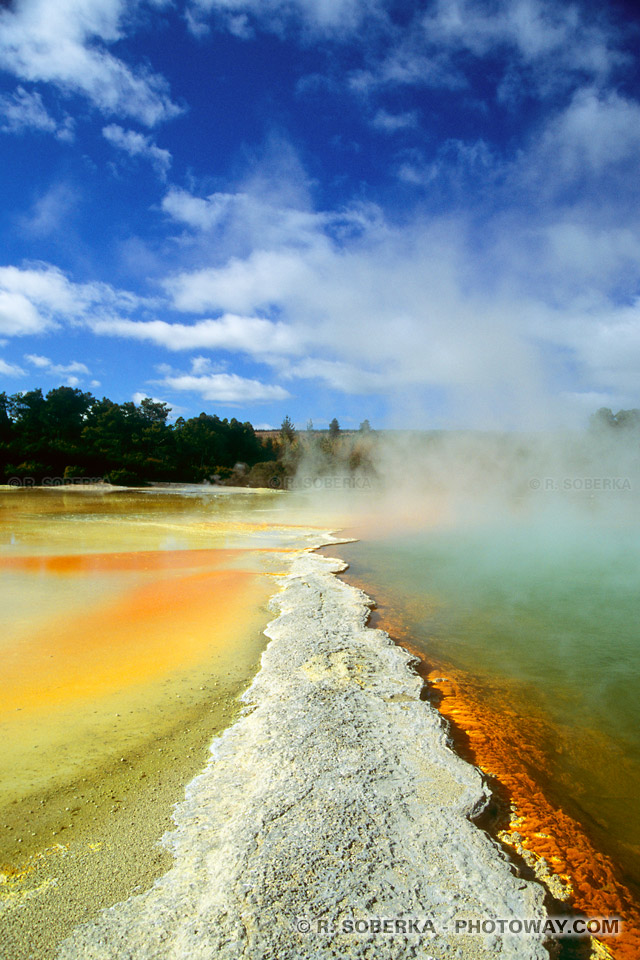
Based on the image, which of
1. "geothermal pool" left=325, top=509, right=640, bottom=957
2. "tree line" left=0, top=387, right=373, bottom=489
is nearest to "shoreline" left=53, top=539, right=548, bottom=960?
"geothermal pool" left=325, top=509, right=640, bottom=957

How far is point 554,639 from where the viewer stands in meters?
4.81

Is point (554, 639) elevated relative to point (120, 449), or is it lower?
lower

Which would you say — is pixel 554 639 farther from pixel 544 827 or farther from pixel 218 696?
pixel 218 696

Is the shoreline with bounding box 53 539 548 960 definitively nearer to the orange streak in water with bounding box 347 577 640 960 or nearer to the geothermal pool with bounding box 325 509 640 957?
the orange streak in water with bounding box 347 577 640 960

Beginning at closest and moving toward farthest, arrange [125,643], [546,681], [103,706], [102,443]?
[103,706] → [546,681] → [125,643] → [102,443]

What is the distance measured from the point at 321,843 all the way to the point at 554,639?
3.68 m

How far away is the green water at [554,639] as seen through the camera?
8.63ft

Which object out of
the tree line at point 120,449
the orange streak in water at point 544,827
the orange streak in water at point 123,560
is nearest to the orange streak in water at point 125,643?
the orange streak in water at point 123,560

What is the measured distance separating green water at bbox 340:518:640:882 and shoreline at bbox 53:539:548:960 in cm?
69

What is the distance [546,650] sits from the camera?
452 centimetres

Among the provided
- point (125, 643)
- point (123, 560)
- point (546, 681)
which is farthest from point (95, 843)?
point (123, 560)

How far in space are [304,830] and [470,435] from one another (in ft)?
88.4

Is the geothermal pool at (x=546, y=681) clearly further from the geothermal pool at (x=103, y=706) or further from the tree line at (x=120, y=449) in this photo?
the tree line at (x=120, y=449)

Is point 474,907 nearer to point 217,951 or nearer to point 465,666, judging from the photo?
point 217,951
